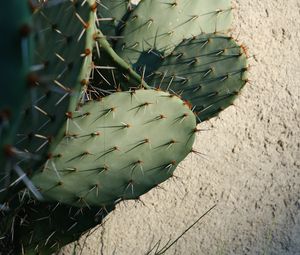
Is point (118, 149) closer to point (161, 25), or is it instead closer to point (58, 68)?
point (58, 68)

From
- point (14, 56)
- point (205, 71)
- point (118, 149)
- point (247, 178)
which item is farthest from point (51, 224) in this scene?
point (14, 56)

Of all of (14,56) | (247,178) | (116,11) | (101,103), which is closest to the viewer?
(14,56)

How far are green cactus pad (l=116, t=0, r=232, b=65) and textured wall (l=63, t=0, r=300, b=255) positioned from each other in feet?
1.66

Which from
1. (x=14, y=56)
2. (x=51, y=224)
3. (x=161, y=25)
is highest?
(x=14, y=56)

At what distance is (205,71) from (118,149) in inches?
19.1

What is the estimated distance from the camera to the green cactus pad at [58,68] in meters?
1.44

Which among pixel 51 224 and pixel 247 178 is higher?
pixel 51 224

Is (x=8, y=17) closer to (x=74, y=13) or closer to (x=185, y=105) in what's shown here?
(x=74, y=13)

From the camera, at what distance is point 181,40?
2199mm

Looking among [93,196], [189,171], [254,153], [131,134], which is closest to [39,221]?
[93,196]

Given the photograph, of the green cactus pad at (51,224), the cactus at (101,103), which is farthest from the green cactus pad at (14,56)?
the green cactus pad at (51,224)

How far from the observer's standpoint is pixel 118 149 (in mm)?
1737

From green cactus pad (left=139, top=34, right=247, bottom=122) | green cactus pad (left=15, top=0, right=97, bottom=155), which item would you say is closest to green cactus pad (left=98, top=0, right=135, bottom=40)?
green cactus pad (left=139, top=34, right=247, bottom=122)

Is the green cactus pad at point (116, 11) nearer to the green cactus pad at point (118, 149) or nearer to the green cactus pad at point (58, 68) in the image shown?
the green cactus pad at point (118, 149)
